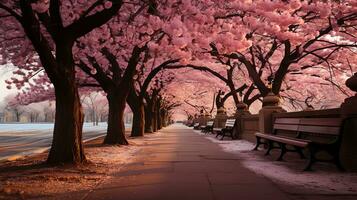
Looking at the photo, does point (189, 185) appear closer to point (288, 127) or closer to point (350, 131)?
point (350, 131)

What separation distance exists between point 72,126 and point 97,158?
7.13 ft

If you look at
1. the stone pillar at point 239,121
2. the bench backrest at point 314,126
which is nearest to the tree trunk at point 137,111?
the stone pillar at point 239,121

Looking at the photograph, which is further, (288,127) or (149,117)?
(149,117)

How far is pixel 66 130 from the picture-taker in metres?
10.3

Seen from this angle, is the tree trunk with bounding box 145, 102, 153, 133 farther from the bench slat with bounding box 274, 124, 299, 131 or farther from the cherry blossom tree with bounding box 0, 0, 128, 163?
the cherry blossom tree with bounding box 0, 0, 128, 163

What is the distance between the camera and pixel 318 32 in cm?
1886

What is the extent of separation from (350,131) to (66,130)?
6704mm

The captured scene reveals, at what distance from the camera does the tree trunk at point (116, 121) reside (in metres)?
18.3

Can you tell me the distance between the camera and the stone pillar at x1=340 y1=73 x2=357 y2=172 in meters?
8.45

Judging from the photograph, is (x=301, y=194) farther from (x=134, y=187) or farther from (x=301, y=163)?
(x=301, y=163)

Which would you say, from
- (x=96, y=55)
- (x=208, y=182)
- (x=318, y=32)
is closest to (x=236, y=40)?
(x=318, y=32)

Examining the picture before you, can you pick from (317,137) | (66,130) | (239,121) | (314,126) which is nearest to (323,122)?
(314,126)

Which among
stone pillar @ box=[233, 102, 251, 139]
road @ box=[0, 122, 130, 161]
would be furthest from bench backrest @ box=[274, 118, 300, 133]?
stone pillar @ box=[233, 102, 251, 139]

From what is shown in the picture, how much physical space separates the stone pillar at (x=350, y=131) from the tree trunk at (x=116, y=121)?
11.3 metres
